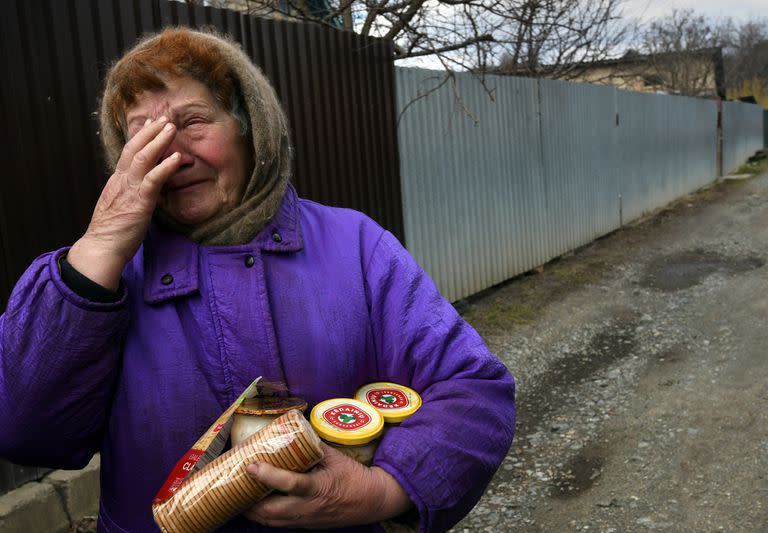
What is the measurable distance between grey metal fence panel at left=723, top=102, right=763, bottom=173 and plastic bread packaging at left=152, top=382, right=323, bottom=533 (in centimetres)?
2190

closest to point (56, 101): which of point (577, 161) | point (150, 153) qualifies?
point (150, 153)

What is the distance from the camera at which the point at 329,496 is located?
129 cm

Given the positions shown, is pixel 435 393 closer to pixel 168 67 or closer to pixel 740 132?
pixel 168 67

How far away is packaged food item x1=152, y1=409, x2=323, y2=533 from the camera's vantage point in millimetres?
1237

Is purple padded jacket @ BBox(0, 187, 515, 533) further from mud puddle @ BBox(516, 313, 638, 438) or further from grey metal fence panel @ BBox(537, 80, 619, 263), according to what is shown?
grey metal fence panel @ BBox(537, 80, 619, 263)

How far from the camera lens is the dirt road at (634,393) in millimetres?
3547

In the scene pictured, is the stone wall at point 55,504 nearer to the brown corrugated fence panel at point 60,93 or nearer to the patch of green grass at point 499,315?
the brown corrugated fence panel at point 60,93

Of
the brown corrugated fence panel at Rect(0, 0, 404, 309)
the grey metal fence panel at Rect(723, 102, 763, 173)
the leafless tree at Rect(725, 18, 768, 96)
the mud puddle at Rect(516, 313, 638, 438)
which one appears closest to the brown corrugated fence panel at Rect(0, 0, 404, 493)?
the brown corrugated fence panel at Rect(0, 0, 404, 309)

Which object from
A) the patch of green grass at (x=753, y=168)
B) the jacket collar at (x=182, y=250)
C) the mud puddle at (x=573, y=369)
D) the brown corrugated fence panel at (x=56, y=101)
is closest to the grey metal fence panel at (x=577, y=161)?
the mud puddle at (x=573, y=369)

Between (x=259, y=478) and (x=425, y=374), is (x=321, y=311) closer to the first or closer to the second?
(x=425, y=374)

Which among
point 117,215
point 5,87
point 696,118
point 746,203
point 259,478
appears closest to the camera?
point 259,478

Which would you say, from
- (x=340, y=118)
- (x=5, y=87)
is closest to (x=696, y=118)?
(x=340, y=118)

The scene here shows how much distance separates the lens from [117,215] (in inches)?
53.4

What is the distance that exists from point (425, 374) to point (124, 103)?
0.87 m
